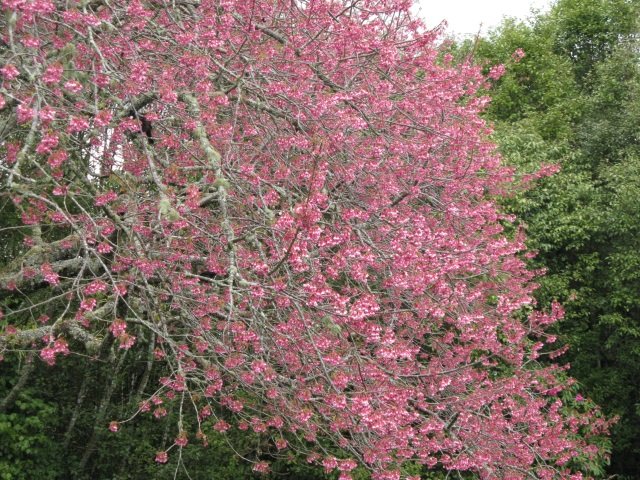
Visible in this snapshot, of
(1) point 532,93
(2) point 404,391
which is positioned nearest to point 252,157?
(2) point 404,391

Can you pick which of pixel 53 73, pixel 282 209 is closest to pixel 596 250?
pixel 282 209

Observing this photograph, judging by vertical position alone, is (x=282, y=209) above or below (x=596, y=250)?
below

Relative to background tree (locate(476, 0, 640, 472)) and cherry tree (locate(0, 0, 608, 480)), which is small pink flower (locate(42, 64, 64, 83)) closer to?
cherry tree (locate(0, 0, 608, 480))

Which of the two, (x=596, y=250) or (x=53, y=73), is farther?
(x=596, y=250)

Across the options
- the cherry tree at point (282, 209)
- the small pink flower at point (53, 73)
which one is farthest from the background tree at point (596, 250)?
the small pink flower at point (53, 73)

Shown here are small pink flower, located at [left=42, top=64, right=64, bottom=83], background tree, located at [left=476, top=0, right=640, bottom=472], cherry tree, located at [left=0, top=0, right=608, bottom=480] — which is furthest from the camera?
background tree, located at [left=476, top=0, right=640, bottom=472]

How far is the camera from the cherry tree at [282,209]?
11.3 feet

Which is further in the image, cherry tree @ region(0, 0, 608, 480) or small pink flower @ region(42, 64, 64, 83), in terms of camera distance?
cherry tree @ region(0, 0, 608, 480)

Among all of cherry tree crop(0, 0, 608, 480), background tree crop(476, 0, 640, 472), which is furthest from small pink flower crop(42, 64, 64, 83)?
background tree crop(476, 0, 640, 472)

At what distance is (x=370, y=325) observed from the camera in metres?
3.81

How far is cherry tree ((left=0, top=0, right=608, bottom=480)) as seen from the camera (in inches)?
135

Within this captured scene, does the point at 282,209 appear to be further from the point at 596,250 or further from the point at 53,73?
the point at 596,250

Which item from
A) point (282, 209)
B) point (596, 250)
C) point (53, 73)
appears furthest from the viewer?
point (596, 250)

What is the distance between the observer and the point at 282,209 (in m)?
4.11
